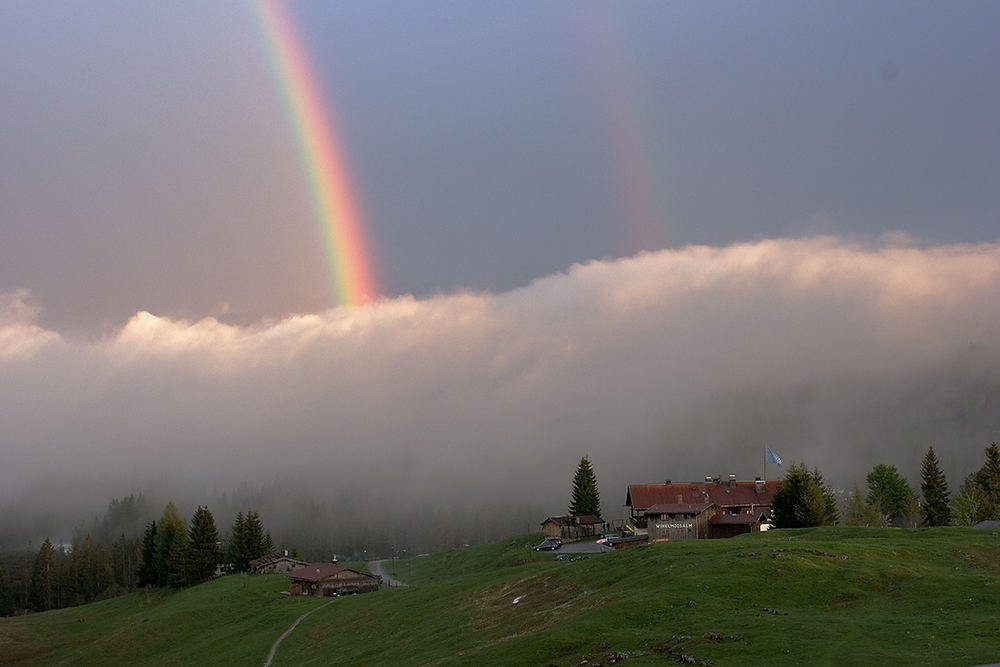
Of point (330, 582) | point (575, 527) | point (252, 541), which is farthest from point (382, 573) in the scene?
point (575, 527)

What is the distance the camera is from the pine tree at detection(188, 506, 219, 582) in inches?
6634

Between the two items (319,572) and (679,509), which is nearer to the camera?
(679,509)

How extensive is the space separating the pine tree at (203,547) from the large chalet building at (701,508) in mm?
86244

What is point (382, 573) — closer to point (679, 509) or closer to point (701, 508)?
point (679, 509)

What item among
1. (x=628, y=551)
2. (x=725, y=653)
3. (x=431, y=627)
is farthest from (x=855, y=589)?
(x=431, y=627)

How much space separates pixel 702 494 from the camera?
144 metres

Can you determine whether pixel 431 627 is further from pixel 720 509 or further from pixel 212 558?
pixel 212 558

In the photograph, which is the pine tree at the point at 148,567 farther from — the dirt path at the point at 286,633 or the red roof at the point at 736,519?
the red roof at the point at 736,519

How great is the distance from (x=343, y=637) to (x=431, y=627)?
14768mm

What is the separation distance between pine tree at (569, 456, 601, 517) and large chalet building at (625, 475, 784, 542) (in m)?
12.1

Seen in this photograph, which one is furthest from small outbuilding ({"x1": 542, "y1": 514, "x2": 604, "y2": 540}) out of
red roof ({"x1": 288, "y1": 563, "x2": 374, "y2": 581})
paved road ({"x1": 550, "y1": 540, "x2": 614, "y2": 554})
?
red roof ({"x1": 288, "y1": 563, "x2": 374, "y2": 581})

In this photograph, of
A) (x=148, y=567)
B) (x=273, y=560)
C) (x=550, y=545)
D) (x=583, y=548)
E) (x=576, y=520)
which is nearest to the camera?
(x=583, y=548)

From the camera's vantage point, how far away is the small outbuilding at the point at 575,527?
5909 inches

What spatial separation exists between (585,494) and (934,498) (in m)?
60.4
